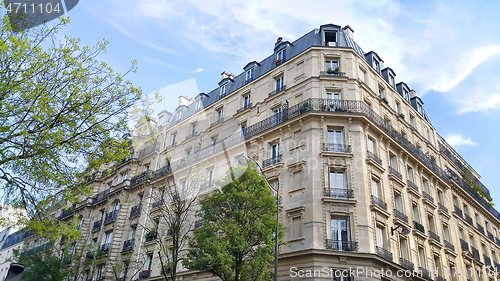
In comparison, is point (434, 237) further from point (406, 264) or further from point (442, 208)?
point (406, 264)

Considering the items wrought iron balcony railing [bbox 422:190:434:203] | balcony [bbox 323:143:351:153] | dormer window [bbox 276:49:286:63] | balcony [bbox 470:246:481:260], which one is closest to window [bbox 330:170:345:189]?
balcony [bbox 323:143:351:153]

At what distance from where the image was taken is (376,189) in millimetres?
20562

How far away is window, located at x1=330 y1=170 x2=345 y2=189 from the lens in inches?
773

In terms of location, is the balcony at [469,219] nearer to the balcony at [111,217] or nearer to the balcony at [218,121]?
the balcony at [218,121]

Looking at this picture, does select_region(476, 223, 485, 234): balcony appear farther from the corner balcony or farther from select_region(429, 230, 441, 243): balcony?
the corner balcony

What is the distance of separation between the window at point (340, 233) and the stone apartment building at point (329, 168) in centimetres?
5

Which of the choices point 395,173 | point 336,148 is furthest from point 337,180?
point 395,173

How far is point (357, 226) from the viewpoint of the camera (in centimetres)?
1812

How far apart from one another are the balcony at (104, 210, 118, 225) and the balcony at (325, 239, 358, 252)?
1977 cm

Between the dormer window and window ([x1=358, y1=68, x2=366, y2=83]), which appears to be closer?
window ([x1=358, y1=68, x2=366, y2=83])

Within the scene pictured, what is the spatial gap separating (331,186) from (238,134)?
28.0 feet

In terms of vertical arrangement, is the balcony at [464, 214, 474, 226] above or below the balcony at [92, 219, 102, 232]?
above

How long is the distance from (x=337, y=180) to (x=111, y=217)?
803 inches

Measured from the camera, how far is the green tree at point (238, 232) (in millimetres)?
15562
